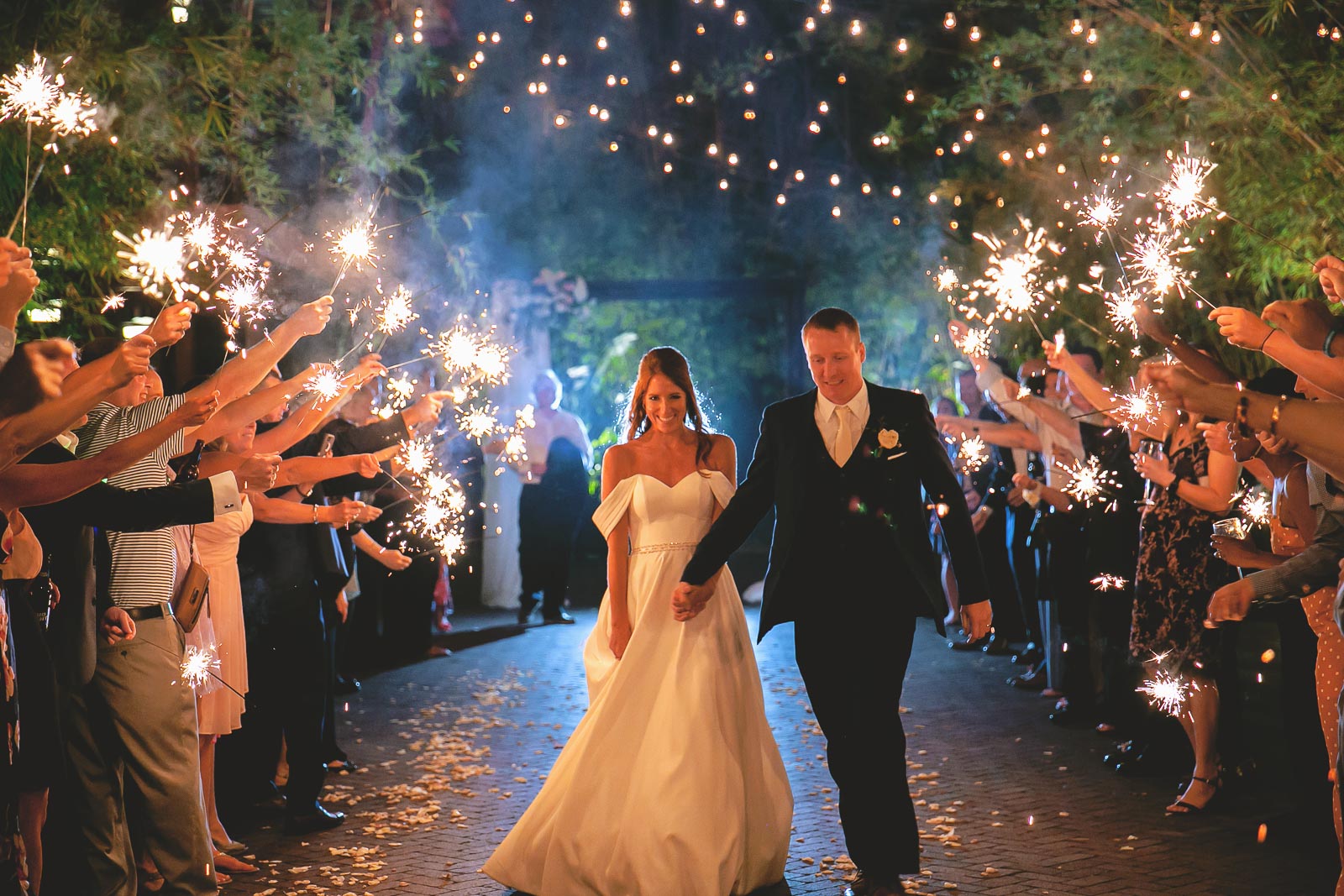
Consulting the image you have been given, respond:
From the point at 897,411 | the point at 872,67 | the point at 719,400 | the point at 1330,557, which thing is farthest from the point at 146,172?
the point at 719,400

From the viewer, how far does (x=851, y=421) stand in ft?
16.3

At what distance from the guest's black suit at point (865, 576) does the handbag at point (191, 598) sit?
6.09 ft

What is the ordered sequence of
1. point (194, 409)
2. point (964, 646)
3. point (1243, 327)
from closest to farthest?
point (1243, 327)
point (194, 409)
point (964, 646)

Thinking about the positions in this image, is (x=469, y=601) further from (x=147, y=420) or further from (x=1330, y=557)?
(x=1330, y=557)

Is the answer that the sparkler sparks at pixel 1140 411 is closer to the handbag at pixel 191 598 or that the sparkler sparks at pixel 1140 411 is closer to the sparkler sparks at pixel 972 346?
the sparkler sparks at pixel 972 346

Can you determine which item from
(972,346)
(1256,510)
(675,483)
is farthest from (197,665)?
(1256,510)

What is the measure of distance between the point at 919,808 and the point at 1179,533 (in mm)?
1875

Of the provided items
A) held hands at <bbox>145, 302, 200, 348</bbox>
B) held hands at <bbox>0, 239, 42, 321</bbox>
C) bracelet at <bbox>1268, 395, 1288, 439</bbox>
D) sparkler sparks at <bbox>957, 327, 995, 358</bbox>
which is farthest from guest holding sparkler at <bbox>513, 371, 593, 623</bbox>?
bracelet at <bbox>1268, 395, 1288, 439</bbox>

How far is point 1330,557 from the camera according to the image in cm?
423

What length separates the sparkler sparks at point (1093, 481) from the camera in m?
7.39

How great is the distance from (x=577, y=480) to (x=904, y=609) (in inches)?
357

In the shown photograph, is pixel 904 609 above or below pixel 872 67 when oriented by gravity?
below

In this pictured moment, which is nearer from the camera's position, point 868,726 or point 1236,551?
point 1236,551

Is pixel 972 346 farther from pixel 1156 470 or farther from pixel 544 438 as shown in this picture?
pixel 544 438
